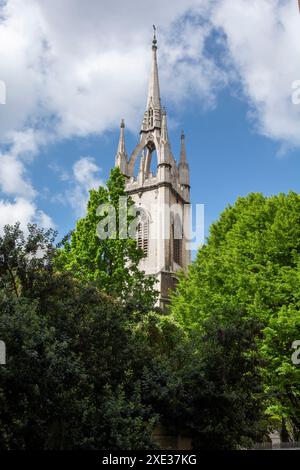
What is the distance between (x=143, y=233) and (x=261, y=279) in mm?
35707

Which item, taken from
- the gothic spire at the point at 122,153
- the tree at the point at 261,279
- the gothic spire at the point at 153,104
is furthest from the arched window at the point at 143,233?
the tree at the point at 261,279

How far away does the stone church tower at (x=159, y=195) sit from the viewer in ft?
185

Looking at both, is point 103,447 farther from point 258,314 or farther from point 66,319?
point 258,314

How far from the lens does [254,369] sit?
15.6 meters

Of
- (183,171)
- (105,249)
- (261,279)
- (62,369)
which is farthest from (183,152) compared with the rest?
(62,369)

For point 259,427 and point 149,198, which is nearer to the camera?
point 259,427

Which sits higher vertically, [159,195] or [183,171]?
[183,171]

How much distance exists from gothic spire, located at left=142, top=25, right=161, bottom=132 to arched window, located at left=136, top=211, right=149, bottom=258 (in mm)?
13114

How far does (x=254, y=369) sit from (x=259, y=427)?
1.56m

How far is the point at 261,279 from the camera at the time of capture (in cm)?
2294

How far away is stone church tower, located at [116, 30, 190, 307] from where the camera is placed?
56.3 m

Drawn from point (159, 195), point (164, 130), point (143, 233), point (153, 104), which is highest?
point (153, 104)

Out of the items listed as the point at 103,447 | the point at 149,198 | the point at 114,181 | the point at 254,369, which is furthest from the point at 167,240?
the point at 103,447

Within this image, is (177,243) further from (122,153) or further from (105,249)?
(105,249)
